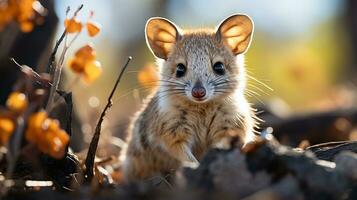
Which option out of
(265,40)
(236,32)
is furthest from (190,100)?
(265,40)

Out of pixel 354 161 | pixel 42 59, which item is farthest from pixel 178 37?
pixel 354 161

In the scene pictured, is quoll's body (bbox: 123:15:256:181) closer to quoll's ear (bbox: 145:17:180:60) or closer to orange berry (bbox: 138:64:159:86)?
quoll's ear (bbox: 145:17:180:60)

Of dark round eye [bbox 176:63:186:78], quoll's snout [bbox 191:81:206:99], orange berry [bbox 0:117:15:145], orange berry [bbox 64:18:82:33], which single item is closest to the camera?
orange berry [bbox 0:117:15:145]

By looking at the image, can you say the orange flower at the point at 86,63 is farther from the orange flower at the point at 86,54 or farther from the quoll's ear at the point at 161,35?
the quoll's ear at the point at 161,35

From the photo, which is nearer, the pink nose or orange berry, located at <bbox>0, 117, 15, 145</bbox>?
orange berry, located at <bbox>0, 117, 15, 145</bbox>

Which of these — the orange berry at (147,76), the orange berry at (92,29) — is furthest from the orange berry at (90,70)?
the orange berry at (147,76)

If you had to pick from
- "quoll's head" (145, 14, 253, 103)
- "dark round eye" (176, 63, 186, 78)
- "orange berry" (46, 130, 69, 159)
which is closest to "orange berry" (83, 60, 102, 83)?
"orange berry" (46, 130, 69, 159)

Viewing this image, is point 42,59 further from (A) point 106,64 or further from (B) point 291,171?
(A) point 106,64
